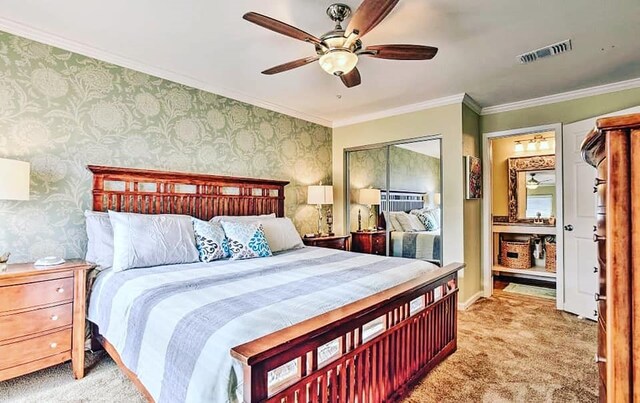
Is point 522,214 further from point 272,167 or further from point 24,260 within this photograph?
point 24,260

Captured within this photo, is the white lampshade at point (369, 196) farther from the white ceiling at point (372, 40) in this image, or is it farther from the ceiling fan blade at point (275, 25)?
the ceiling fan blade at point (275, 25)

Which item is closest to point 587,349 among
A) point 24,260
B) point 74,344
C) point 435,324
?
point 435,324

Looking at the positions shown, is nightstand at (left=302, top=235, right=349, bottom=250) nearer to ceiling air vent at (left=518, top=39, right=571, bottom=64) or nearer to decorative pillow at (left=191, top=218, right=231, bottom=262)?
decorative pillow at (left=191, top=218, right=231, bottom=262)

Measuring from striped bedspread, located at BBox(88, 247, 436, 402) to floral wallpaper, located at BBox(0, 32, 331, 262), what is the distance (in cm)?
71

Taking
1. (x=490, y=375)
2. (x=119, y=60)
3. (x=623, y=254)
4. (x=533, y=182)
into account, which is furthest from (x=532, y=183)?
(x=119, y=60)

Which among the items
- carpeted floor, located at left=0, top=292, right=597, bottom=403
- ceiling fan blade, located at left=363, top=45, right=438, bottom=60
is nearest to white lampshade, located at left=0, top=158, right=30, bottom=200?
carpeted floor, located at left=0, top=292, right=597, bottom=403

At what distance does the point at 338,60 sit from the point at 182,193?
82.6 inches

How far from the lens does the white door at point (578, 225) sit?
11.6 ft

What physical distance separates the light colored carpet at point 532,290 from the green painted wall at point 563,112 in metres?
2.31

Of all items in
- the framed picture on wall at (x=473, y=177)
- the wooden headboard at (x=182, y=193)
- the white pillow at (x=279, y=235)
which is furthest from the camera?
the framed picture on wall at (x=473, y=177)

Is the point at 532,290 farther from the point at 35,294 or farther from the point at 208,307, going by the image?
the point at 35,294

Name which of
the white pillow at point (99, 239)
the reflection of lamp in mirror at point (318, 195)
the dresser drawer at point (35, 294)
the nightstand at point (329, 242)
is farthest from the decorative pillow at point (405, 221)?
the dresser drawer at point (35, 294)

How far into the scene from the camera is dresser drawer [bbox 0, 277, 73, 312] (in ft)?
6.59

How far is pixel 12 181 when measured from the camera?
210cm
